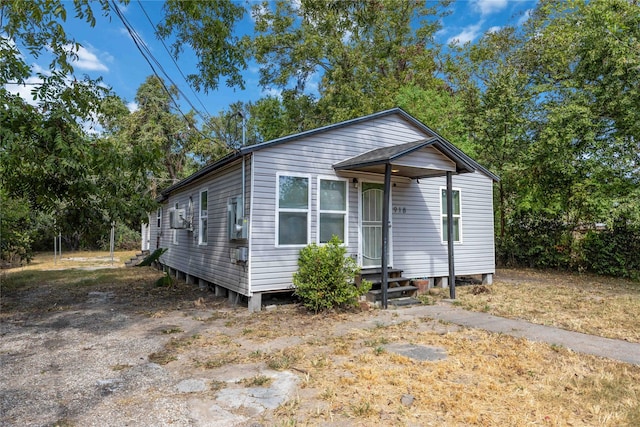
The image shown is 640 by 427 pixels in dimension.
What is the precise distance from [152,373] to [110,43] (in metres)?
6.66

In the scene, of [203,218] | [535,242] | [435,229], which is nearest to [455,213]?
[435,229]

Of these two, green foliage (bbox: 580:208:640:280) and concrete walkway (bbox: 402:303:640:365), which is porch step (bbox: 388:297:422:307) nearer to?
concrete walkway (bbox: 402:303:640:365)

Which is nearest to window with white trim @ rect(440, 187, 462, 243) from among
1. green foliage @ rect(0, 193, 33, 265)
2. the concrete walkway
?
the concrete walkway

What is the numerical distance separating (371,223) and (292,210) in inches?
78.2

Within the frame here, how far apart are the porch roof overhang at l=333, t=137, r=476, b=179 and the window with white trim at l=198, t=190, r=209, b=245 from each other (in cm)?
367

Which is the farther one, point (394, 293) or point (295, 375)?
point (394, 293)

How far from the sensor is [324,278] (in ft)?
21.2

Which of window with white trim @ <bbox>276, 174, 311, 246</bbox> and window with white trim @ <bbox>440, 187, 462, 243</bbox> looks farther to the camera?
window with white trim @ <bbox>440, 187, 462, 243</bbox>

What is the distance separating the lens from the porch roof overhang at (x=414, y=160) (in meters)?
7.08

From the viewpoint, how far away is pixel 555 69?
13953 millimetres

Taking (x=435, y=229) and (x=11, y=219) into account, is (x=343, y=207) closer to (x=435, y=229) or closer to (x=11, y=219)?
(x=435, y=229)

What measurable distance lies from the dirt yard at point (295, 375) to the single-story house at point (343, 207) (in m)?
1.44

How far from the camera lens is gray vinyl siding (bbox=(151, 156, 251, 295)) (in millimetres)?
7504

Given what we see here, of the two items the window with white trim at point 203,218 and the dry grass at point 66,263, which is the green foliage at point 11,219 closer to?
the window with white trim at point 203,218
